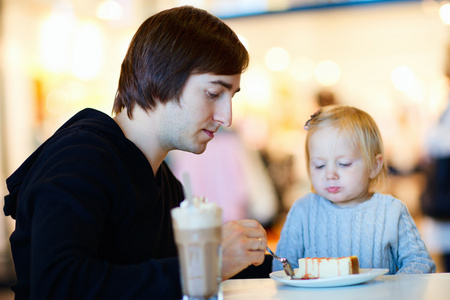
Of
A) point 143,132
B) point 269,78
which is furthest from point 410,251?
point 269,78

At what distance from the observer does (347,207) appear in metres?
1.81

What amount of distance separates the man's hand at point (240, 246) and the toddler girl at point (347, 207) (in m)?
0.49

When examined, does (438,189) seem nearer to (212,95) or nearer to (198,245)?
(212,95)

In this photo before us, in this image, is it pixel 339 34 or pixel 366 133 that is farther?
pixel 339 34

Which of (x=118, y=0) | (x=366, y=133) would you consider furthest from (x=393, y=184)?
(x=366, y=133)

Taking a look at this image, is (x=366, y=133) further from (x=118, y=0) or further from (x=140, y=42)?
(x=118, y=0)

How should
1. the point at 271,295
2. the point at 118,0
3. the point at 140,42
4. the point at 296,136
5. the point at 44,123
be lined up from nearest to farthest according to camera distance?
1. the point at 271,295
2. the point at 140,42
3. the point at 44,123
4. the point at 118,0
5. the point at 296,136

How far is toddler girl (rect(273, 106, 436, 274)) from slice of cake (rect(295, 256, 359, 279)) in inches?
12.4

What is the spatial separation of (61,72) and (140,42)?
4252mm

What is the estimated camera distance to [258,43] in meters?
6.79

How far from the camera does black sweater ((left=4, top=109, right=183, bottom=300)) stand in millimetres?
1130

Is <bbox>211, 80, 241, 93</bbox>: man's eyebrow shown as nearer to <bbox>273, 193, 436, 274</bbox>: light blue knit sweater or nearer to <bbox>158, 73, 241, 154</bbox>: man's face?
<bbox>158, 73, 241, 154</bbox>: man's face

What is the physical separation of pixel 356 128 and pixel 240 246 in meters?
0.75

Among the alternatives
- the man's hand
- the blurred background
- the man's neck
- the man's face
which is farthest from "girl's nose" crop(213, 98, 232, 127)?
the blurred background
